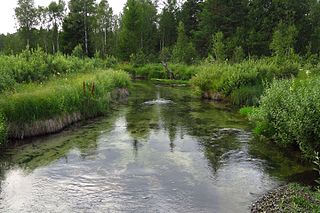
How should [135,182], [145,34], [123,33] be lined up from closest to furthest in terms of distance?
1. [135,182]
2. [123,33]
3. [145,34]

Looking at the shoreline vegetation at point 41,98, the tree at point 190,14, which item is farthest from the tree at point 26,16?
the shoreline vegetation at point 41,98

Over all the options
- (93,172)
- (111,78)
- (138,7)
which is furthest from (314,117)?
(138,7)

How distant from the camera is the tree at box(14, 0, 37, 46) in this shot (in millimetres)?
76000

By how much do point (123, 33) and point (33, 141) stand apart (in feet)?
177

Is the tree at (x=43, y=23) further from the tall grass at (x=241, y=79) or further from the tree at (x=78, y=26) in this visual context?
the tall grass at (x=241, y=79)

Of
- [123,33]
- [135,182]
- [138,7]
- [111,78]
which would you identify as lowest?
[135,182]

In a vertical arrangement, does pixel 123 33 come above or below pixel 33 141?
above

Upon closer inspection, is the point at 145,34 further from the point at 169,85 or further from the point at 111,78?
the point at 111,78

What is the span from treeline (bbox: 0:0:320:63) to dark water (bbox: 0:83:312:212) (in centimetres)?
3235

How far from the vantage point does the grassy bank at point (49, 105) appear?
1745cm

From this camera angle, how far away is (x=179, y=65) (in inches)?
2088

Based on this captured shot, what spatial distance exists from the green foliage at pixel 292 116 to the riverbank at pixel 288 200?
7.83 ft

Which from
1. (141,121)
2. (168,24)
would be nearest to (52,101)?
(141,121)

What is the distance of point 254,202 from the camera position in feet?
36.6
